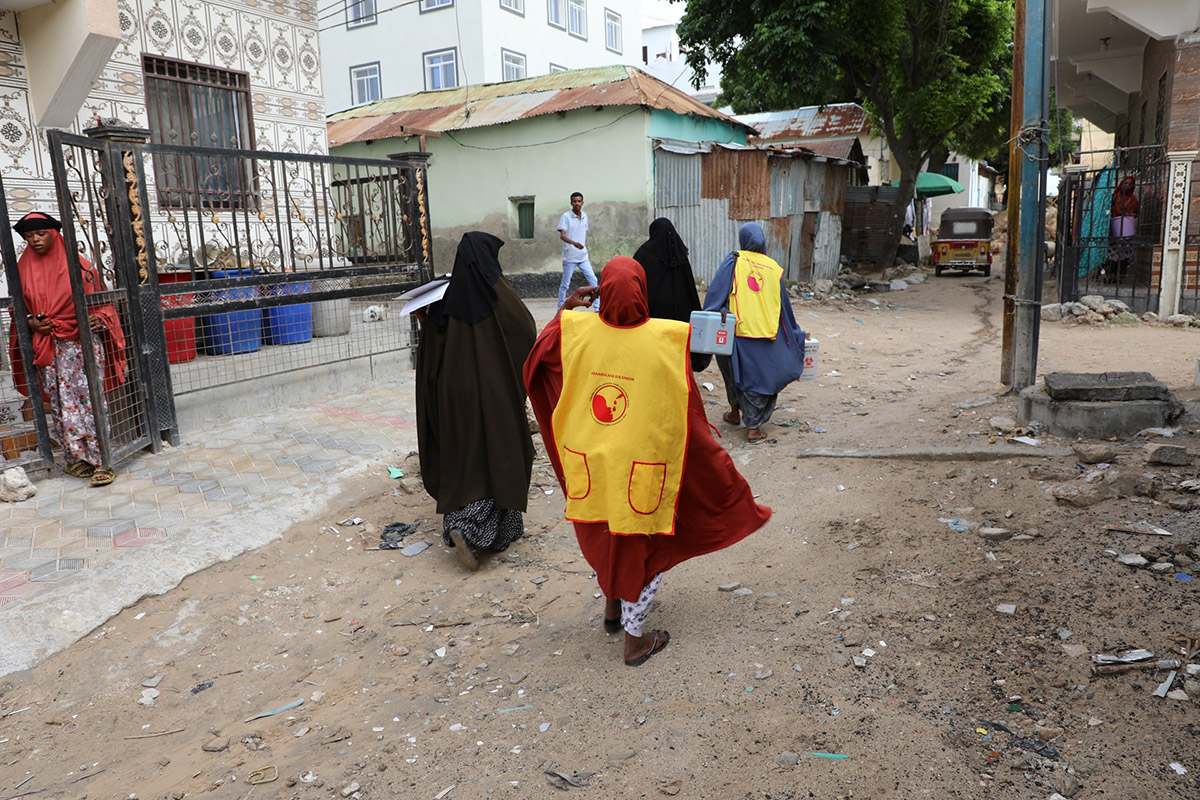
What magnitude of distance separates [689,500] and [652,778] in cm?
102

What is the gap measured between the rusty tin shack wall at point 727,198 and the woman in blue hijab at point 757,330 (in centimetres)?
775

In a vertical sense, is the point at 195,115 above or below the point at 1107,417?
above

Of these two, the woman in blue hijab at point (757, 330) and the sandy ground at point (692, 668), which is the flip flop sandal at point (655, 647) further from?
the woman in blue hijab at point (757, 330)

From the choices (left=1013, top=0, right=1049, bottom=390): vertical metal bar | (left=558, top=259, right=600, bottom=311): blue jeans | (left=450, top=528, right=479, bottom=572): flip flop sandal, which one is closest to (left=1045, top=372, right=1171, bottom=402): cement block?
(left=1013, top=0, right=1049, bottom=390): vertical metal bar

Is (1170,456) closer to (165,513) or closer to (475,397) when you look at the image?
(475,397)

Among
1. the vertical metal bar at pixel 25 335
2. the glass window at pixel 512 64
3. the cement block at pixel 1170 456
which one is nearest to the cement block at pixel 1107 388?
the cement block at pixel 1170 456

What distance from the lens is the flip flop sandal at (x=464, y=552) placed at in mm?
4258

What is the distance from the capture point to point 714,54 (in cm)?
1595

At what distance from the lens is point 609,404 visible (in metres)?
2.99

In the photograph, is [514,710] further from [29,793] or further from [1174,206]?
[1174,206]

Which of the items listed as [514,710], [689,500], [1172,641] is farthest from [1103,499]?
[514,710]

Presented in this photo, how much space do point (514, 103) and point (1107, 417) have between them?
12.1 metres

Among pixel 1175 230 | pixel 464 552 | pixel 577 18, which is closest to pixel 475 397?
pixel 464 552

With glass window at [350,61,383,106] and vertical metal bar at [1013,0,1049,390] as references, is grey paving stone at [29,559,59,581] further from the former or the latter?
glass window at [350,61,383,106]
